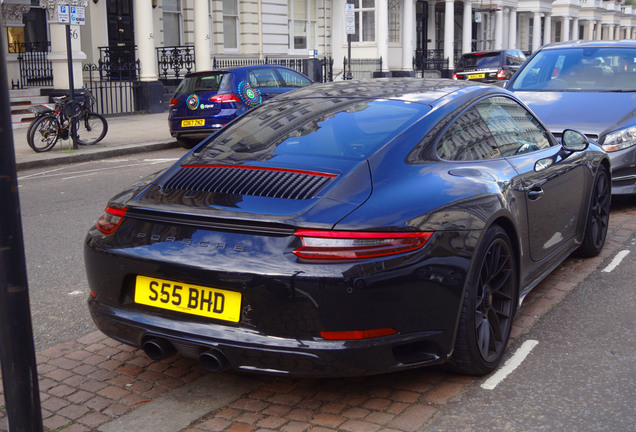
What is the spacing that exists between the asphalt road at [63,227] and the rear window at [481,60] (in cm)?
1311

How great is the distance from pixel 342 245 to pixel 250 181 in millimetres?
689

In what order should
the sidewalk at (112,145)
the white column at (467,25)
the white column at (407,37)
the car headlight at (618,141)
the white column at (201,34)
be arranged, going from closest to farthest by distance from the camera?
the car headlight at (618,141) → the sidewalk at (112,145) → the white column at (201,34) → the white column at (407,37) → the white column at (467,25)

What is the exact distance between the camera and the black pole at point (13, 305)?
2.84 m

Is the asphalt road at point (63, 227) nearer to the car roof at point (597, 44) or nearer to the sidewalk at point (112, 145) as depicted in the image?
the sidewalk at point (112, 145)

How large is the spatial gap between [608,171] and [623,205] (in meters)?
2.65

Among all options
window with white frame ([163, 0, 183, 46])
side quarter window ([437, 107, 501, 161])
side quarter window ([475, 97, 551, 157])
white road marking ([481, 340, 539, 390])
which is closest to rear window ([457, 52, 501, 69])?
window with white frame ([163, 0, 183, 46])

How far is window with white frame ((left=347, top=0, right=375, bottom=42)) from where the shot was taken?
37.7 metres

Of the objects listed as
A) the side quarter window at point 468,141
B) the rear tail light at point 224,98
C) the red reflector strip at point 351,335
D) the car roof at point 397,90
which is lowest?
the red reflector strip at point 351,335

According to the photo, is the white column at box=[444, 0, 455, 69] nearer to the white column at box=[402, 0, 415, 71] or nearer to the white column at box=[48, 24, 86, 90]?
the white column at box=[402, 0, 415, 71]

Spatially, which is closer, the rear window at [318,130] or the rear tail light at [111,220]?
the rear tail light at [111,220]

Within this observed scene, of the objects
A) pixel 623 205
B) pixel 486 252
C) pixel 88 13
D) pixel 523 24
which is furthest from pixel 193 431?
pixel 523 24

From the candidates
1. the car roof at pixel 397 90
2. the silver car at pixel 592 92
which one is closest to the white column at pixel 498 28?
the silver car at pixel 592 92

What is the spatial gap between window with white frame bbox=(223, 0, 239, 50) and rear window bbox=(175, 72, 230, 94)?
13.8m

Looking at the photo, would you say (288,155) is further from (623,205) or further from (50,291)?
(623,205)
